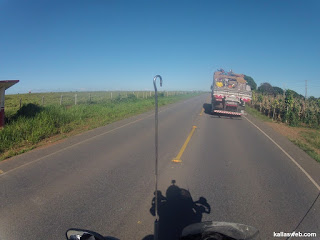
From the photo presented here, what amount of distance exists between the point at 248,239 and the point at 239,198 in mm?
2272

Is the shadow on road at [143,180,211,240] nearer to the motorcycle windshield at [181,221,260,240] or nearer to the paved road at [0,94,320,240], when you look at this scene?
the paved road at [0,94,320,240]

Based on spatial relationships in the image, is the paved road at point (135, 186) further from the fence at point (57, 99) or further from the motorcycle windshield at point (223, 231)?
the fence at point (57, 99)

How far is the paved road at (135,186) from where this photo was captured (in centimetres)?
348

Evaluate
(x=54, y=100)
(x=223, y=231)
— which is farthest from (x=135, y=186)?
(x=54, y=100)

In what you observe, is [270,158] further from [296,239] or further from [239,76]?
[239,76]

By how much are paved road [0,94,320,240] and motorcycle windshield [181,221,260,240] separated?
45.1 inches

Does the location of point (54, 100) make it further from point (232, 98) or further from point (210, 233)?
point (210, 233)

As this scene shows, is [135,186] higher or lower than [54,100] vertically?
lower

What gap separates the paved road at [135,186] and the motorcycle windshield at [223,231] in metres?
1.14

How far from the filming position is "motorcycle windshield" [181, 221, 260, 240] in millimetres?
2168

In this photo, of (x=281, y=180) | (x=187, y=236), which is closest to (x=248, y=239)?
(x=187, y=236)

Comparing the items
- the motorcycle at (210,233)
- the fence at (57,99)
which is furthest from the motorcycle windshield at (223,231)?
the fence at (57,99)

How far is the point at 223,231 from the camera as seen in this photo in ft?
7.34

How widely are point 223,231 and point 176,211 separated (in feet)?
5.46
